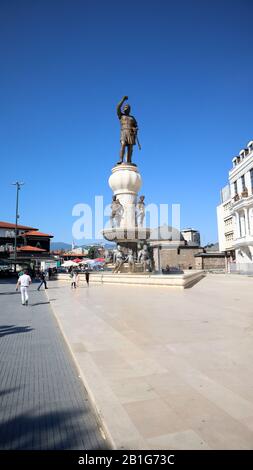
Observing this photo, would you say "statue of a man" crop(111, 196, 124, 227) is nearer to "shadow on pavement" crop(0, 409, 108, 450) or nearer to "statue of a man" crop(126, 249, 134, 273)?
"statue of a man" crop(126, 249, 134, 273)

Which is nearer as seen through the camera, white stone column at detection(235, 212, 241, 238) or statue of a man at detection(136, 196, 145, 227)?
statue of a man at detection(136, 196, 145, 227)

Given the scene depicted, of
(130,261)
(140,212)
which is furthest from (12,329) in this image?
(140,212)

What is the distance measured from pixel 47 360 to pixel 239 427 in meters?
3.33

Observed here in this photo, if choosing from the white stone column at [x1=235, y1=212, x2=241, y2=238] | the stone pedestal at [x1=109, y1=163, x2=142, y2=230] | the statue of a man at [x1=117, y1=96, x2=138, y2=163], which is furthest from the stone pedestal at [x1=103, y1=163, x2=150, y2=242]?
the white stone column at [x1=235, y1=212, x2=241, y2=238]

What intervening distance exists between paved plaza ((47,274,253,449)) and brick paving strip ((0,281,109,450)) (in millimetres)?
171

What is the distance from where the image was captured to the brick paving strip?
109 inches

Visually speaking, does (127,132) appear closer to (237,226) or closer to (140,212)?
(140,212)

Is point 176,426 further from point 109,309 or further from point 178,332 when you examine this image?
point 109,309

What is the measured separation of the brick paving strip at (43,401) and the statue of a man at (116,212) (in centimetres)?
1511

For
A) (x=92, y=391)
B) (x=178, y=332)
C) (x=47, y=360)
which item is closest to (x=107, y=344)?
(x=47, y=360)

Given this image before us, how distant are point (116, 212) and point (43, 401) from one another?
1818 cm

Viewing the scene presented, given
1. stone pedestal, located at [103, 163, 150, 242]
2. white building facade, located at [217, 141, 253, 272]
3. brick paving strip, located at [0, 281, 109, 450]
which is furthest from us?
white building facade, located at [217, 141, 253, 272]

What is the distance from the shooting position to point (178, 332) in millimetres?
6379

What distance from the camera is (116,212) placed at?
70.3ft
